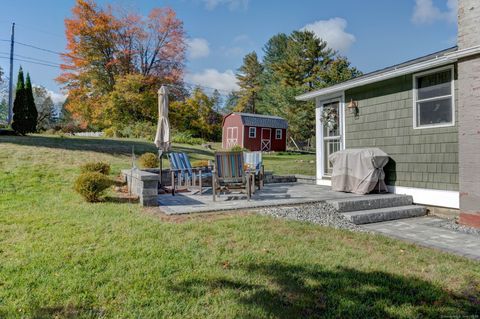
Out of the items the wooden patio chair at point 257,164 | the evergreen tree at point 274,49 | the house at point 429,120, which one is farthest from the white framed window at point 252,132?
the evergreen tree at point 274,49

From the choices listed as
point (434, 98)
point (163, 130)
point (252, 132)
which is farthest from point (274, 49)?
point (434, 98)

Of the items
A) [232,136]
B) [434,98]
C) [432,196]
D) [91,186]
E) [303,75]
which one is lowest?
[432,196]

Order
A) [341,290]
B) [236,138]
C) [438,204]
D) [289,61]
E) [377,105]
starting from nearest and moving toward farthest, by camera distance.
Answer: [341,290]
[438,204]
[377,105]
[236,138]
[289,61]

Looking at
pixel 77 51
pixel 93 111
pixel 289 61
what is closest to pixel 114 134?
pixel 93 111

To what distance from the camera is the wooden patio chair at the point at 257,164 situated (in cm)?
774

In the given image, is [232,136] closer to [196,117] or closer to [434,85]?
[196,117]

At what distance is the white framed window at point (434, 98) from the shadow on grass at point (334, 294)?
4354 mm

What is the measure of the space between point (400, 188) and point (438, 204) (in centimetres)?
85

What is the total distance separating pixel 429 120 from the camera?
248 inches

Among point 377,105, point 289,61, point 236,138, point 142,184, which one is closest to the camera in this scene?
point 142,184

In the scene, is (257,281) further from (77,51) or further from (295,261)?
(77,51)

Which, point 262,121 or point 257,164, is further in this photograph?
point 262,121

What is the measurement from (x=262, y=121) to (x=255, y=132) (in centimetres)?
128

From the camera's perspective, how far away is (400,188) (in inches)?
268
